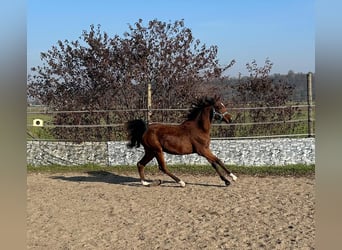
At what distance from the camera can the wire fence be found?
1038 centimetres

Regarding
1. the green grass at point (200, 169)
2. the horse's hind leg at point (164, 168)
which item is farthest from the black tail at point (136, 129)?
the green grass at point (200, 169)

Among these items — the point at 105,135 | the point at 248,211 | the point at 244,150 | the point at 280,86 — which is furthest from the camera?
the point at 280,86

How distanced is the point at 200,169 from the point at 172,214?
3.56m

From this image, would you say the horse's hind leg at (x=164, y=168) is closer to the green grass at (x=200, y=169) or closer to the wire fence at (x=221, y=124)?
the green grass at (x=200, y=169)

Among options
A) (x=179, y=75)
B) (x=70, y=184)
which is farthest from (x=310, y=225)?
(x=179, y=75)

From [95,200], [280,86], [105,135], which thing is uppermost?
[280,86]

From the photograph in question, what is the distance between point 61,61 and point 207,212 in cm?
784

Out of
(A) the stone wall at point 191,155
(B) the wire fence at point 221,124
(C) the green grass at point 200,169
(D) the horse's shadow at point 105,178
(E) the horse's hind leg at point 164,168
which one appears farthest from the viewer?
(B) the wire fence at point 221,124

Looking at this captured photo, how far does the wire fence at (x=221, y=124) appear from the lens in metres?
10.4

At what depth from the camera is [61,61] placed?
38.6ft

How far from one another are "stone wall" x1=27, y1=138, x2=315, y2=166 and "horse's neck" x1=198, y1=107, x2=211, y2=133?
7.79 ft

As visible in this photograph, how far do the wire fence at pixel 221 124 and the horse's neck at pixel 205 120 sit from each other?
3120mm

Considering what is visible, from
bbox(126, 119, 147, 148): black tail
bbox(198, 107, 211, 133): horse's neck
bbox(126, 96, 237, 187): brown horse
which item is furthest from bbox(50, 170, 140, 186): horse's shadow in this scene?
bbox(198, 107, 211, 133): horse's neck
